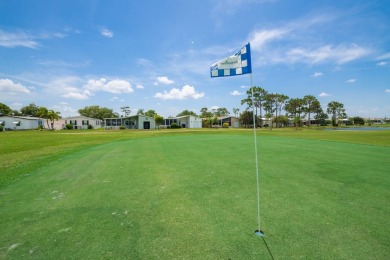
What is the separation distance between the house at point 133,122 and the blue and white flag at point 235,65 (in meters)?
64.3

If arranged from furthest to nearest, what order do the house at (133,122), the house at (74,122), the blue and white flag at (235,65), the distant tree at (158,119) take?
1. the house at (74,122)
2. the distant tree at (158,119)
3. the house at (133,122)
4. the blue and white flag at (235,65)

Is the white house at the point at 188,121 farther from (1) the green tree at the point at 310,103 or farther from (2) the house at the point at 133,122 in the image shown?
(1) the green tree at the point at 310,103

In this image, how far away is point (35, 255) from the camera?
3.01 m

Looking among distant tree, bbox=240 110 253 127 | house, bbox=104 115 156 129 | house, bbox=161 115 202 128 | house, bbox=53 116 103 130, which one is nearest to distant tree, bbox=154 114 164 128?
house, bbox=104 115 156 129

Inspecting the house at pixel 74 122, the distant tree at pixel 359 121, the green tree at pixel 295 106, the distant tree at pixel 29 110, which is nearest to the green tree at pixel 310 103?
the green tree at pixel 295 106

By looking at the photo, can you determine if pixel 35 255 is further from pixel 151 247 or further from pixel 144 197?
pixel 144 197

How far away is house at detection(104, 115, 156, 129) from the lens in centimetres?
6819

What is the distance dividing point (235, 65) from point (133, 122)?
6804 cm

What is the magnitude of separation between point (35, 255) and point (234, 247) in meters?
→ 2.86

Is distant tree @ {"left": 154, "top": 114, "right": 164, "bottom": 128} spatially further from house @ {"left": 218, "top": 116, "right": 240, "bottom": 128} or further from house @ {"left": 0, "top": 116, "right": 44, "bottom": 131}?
house @ {"left": 0, "top": 116, "right": 44, "bottom": 131}

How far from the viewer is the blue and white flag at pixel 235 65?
15.9ft

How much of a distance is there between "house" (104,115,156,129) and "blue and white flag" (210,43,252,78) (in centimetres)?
6435

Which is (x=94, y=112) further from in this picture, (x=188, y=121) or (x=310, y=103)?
(x=310, y=103)

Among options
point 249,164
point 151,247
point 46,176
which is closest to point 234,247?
point 151,247
